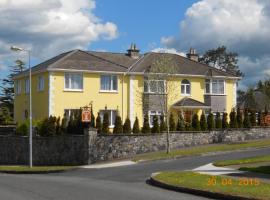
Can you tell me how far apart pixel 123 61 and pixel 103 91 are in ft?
15.3

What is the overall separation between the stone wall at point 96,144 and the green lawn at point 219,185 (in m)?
15.8

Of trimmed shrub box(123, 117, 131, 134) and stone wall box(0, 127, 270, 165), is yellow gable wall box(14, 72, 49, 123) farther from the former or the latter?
trimmed shrub box(123, 117, 131, 134)

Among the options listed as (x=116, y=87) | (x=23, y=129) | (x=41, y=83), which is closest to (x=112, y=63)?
(x=116, y=87)

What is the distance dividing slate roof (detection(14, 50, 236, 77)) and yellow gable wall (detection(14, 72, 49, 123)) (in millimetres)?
1337

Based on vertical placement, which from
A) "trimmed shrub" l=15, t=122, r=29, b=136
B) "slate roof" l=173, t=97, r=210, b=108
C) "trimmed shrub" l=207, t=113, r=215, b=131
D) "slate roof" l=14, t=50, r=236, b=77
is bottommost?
"trimmed shrub" l=15, t=122, r=29, b=136

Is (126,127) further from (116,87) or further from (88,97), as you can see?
(116,87)

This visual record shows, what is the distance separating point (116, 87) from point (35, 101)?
7466 millimetres

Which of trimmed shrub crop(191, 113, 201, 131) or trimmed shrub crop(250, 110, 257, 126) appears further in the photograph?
trimmed shrub crop(250, 110, 257, 126)

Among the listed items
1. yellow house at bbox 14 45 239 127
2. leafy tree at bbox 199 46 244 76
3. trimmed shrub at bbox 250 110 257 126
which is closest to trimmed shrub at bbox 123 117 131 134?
yellow house at bbox 14 45 239 127

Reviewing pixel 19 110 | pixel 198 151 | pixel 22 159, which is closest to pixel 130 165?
pixel 198 151

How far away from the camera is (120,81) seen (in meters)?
52.2

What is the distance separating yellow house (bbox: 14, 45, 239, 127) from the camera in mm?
50000

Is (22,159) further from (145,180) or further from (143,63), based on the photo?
(145,180)

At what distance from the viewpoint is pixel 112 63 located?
5297cm
